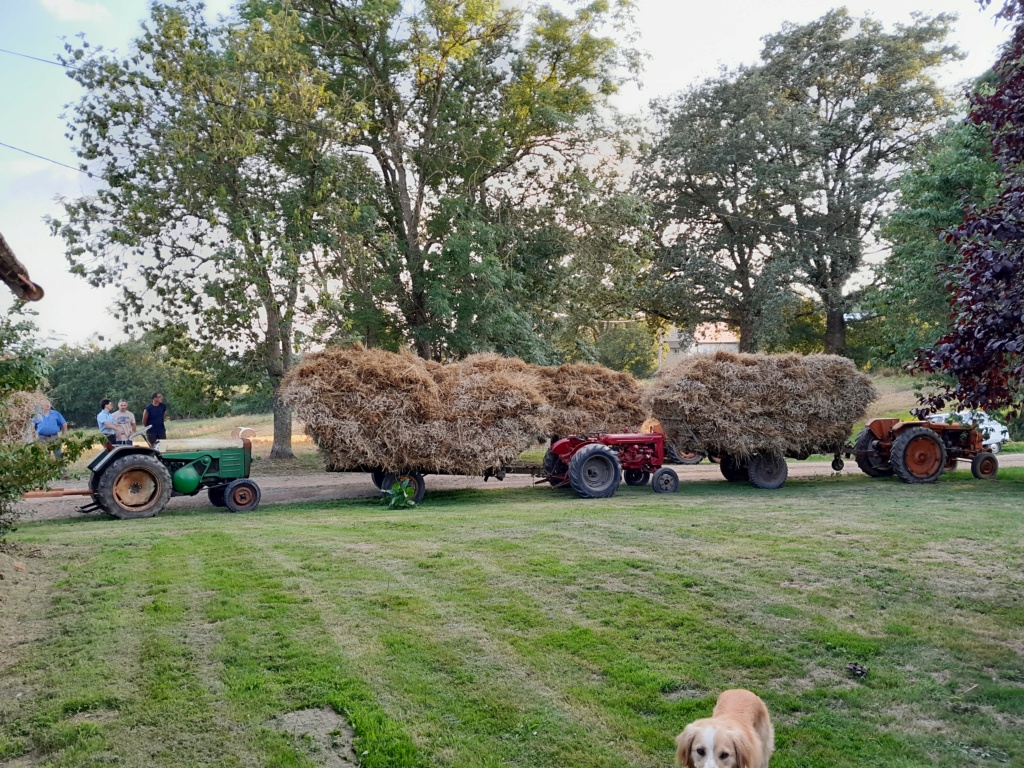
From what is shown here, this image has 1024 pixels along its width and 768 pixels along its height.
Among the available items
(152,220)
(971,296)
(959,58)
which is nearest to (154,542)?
(971,296)

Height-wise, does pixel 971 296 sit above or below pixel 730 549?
above

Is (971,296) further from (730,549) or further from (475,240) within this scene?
(475,240)

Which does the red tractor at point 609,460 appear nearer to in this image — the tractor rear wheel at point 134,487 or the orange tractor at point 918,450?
the orange tractor at point 918,450

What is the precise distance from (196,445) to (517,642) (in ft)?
30.7

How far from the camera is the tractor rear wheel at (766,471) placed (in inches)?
676

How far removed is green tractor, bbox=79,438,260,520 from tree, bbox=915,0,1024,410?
11.0 m

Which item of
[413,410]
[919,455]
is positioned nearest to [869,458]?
[919,455]

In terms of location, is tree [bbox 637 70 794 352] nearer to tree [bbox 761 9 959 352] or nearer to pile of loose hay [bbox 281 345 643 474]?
tree [bbox 761 9 959 352]

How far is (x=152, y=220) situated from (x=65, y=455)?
43.7 feet

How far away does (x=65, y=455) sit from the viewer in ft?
28.8

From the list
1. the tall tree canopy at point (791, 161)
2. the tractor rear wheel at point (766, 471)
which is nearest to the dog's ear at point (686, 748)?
the tractor rear wheel at point (766, 471)

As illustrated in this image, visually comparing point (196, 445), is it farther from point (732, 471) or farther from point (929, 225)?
point (929, 225)

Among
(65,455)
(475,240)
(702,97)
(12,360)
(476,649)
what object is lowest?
(476,649)

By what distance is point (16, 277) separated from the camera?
701 cm
